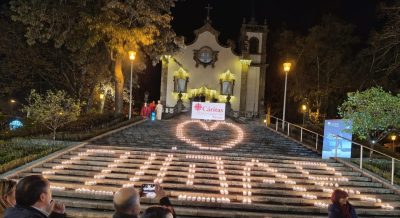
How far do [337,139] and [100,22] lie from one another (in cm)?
1467

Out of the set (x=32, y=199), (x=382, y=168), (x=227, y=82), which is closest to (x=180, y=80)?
(x=227, y=82)

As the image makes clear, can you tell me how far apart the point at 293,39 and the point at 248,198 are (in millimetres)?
36305

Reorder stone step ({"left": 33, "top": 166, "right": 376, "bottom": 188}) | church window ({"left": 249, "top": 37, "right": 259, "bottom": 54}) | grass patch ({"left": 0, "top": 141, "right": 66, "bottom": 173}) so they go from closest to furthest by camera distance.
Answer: stone step ({"left": 33, "top": 166, "right": 376, "bottom": 188}) → grass patch ({"left": 0, "top": 141, "right": 66, "bottom": 173}) → church window ({"left": 249, "top": 37, "right": 259, "bottom": 54})

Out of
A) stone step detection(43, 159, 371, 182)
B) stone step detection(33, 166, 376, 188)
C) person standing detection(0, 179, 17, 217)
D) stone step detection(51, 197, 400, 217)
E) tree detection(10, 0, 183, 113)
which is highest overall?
tree detection(10, 0, 183, 113)

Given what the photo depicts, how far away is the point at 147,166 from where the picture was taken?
15.0m

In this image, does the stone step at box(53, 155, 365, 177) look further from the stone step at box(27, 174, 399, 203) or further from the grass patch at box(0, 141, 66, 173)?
the stone step at box(27, 174, 399, 203)

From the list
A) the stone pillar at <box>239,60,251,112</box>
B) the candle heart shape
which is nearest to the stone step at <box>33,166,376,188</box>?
the candle heart shape

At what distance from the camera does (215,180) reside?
45.3 feet

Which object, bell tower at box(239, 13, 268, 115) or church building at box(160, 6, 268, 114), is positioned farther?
bell tower at box(239, 13, 268, 115)

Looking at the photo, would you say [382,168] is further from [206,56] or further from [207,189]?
[206,56]

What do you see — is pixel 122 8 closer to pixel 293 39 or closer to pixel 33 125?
pixel 33 125

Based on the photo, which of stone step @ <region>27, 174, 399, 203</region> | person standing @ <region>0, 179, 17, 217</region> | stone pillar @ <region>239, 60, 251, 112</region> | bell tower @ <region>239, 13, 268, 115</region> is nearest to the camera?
person standing @ <region>0, 179, 17, 217</region>

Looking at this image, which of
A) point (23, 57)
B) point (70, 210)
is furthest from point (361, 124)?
point (23, 57)

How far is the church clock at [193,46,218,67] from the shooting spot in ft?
141
